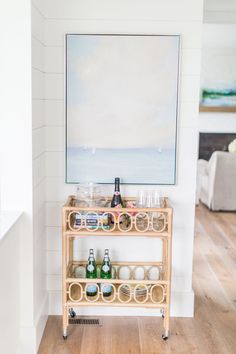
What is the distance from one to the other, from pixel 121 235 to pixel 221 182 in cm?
372

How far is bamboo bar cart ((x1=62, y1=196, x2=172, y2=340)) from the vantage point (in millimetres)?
2893

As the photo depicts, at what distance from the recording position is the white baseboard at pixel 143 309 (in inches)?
130

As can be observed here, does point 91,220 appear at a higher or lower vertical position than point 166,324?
higher

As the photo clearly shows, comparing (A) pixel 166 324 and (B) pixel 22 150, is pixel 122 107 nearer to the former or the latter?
(B) pixel 22 150

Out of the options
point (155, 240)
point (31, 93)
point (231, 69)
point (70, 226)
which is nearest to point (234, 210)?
point (231, 69)

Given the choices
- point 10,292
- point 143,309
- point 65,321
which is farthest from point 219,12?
point 10,292

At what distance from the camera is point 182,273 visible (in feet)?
10.9

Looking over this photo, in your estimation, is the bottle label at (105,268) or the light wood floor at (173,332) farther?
the bottle label at (105,268)

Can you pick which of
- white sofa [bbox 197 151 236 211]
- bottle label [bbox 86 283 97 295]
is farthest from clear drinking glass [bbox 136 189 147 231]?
white sofa [bbox 197 151 236 211]

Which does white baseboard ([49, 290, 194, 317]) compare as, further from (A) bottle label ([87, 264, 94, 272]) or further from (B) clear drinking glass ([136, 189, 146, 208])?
(B) clear drinking glass ([136, 189, 146, 208])

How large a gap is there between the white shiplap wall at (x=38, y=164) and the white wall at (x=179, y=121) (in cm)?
8

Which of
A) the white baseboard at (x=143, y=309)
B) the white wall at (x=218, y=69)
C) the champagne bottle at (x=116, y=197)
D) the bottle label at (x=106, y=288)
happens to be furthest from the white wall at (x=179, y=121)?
the white wall at (x=218, y=69)

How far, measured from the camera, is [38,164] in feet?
9.67

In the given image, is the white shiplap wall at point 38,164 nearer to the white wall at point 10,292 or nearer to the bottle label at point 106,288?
the white wall at point 10,292
